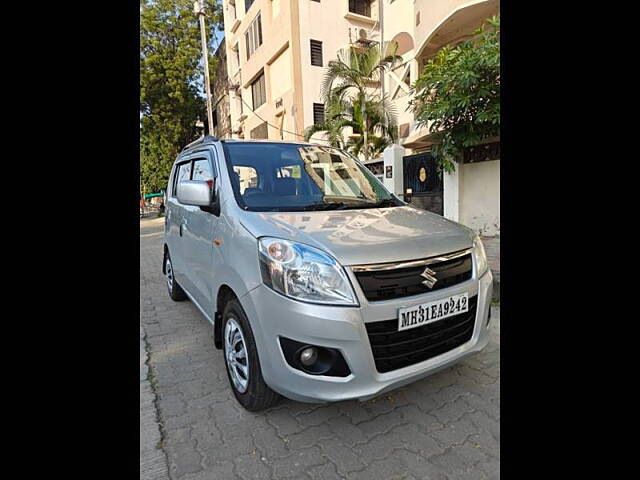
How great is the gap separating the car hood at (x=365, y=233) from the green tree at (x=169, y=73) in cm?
2204

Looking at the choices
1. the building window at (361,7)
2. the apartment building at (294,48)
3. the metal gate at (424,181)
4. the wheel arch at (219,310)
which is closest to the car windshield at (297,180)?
the wheel arch at (219,310)

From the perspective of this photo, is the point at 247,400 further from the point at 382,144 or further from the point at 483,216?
the point at 382,144

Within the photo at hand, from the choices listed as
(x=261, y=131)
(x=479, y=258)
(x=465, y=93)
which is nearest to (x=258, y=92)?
(x=261, y=131)

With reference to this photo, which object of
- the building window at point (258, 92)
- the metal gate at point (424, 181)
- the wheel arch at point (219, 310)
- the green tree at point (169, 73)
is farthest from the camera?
the green tree at point (169, 73)

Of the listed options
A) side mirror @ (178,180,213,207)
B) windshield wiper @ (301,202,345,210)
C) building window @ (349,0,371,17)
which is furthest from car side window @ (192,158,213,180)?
building window @ (349,0,371,17)

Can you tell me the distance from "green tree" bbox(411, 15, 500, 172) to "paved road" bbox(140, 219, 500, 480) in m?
4.06

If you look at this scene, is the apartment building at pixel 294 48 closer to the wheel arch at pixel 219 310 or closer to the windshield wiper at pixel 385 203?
the windshield wiper at pixel 385 203

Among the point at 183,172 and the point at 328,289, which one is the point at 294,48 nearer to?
the point at 183,172

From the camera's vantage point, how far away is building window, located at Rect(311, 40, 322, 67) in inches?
594

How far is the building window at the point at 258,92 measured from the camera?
62.4ft

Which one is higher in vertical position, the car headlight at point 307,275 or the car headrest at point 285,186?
the car headrest at point 285,186

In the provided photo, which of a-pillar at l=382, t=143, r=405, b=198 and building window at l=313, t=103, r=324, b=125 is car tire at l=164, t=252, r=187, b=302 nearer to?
a-pillar at l=382, t=143, r=405, b=198

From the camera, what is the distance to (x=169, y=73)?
817 inches
